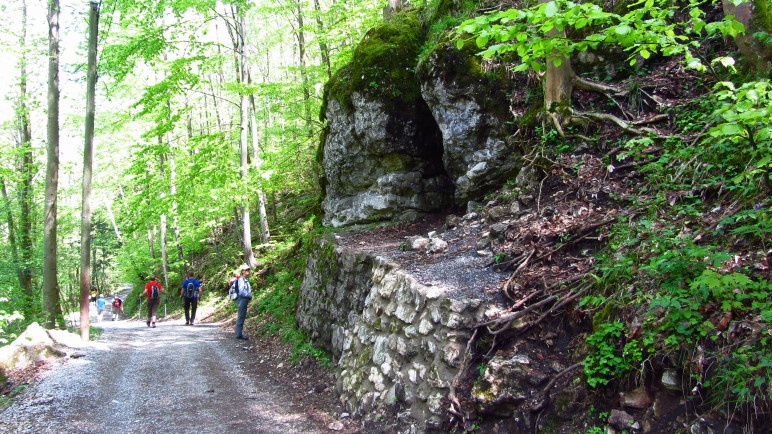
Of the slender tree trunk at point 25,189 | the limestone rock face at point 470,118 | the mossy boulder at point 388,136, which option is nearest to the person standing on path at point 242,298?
the mossy boulder at point 388,136

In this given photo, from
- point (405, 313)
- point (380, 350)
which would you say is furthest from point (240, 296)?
point (405, 313)

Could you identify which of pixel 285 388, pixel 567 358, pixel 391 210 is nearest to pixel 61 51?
pixel 391 210

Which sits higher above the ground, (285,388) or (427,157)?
(427,157)

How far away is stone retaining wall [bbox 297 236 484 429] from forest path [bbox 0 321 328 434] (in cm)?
84

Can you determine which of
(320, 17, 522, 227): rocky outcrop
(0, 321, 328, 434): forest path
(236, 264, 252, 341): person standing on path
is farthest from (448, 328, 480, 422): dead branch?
(236, 264, 252, 341): person standing on path

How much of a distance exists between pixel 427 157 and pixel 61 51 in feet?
29.4

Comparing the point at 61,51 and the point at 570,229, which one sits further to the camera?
the point at 61,51

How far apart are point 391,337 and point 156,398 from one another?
3.60 m

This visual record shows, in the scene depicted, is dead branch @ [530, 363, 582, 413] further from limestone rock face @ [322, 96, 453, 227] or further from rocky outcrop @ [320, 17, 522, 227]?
limestone rock face @ [322, 96, 453, 227]

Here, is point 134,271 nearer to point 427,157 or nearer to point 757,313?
point 427,157

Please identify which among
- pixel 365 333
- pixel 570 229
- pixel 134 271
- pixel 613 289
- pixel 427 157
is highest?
pixel 427 157

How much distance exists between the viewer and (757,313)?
2865 mm

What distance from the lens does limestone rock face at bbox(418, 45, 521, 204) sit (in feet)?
25.3

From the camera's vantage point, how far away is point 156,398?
250 inches
